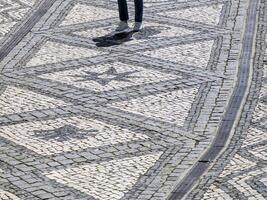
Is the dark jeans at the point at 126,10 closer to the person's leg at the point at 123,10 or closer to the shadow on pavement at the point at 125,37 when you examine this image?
the person's leg at the point at 123,10

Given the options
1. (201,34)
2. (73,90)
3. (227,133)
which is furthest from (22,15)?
(227,133)

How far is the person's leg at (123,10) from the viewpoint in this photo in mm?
12500

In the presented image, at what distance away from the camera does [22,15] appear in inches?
556

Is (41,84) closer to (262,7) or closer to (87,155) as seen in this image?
(87,155)

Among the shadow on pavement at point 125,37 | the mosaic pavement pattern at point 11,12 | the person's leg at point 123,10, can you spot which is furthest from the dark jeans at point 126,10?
the mosaic pavement pattern at point 11,12

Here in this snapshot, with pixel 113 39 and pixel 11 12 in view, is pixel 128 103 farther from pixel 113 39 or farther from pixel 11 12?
pixel 11 12

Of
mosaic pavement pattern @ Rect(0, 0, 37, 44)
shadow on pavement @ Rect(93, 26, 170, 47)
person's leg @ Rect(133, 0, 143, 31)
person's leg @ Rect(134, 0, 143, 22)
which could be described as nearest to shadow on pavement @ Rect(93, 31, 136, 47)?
shadow on pavement @ Rect(93, 26, 170, 47)

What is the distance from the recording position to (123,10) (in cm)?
1256

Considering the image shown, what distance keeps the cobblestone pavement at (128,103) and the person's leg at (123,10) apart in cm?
32

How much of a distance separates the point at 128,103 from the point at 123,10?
3.20 meters

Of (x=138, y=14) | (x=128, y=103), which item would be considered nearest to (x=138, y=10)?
(x=138, y=14)

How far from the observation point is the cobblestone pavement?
7.71 meters

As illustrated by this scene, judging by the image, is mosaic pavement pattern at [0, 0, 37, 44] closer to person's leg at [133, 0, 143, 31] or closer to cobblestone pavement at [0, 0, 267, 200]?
cobblestone pavement at [0, 0, 267, 200]

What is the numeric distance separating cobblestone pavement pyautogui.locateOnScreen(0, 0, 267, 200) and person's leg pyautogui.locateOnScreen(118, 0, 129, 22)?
322 mm
